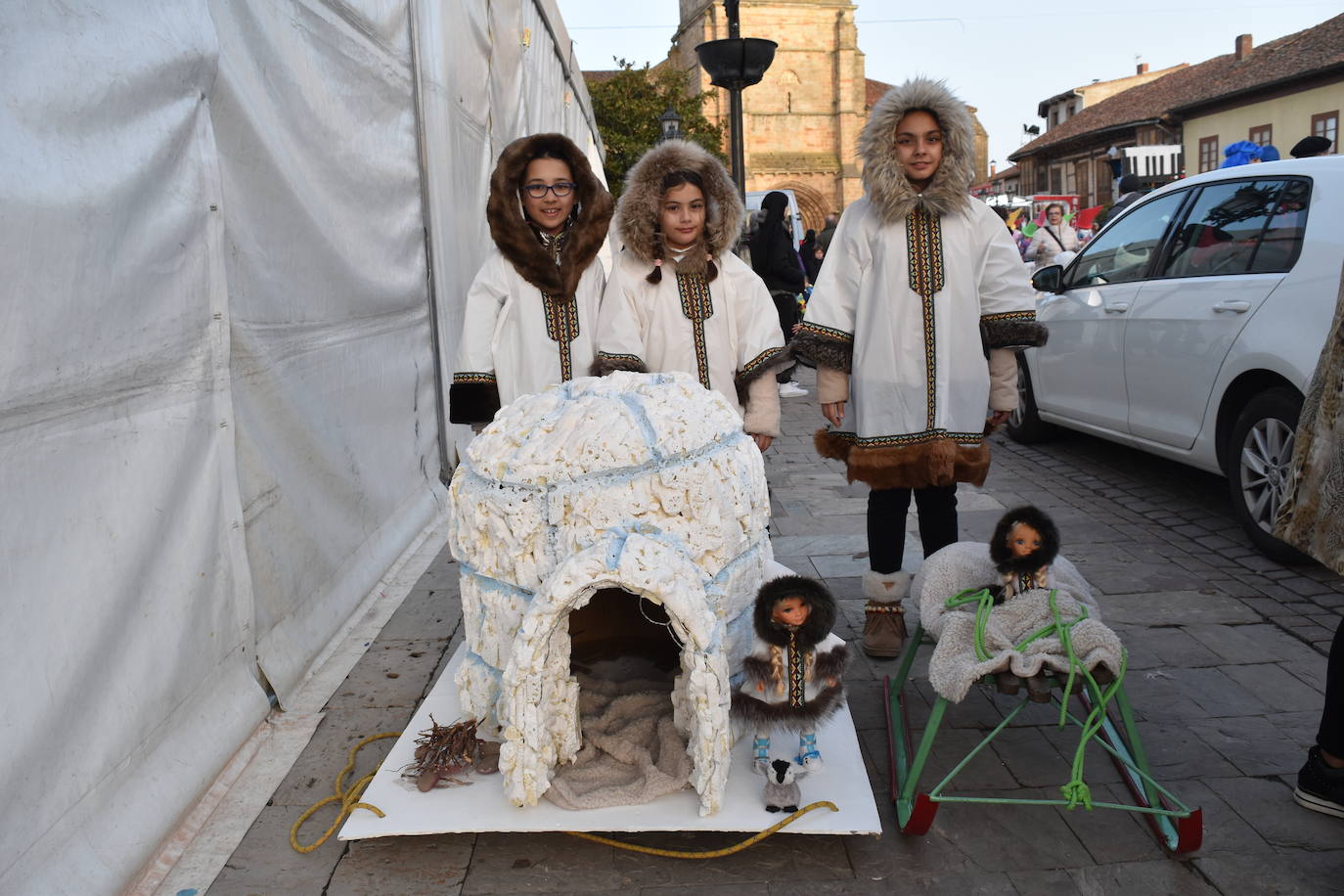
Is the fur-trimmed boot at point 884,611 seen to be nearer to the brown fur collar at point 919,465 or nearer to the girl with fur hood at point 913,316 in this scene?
the girl with fur hood at point 913,316

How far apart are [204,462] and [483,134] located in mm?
5667

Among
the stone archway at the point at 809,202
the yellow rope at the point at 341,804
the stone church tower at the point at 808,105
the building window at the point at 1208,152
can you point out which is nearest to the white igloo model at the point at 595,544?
the yellow rope at the point at 341,804

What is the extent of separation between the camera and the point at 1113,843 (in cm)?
271

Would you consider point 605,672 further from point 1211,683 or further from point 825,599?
point 1211,683

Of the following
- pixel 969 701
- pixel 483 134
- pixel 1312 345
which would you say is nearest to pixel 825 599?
pixel 969 701

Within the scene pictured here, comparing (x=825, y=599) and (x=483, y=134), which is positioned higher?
(x=483, y=134)

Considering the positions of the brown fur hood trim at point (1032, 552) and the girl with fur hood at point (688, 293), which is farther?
the girl with fur hood at point (688, 293)

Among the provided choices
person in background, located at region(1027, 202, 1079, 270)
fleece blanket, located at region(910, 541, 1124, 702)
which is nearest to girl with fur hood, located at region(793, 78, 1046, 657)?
fleece blanket, located at region(910, 541, 1124, 702)

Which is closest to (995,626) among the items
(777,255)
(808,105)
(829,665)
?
(829,665)

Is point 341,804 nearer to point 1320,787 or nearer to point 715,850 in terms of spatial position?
point 715,850

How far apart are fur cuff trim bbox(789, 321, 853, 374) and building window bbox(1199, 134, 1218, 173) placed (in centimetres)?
3511

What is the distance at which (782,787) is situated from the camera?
2.69 meters

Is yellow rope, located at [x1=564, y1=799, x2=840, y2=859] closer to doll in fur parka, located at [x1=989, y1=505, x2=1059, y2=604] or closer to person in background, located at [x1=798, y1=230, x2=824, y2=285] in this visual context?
doll in fur parka, located at [x1=989, y1=505, x2=1059, y2=604]

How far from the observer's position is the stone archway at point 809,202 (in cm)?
4984
